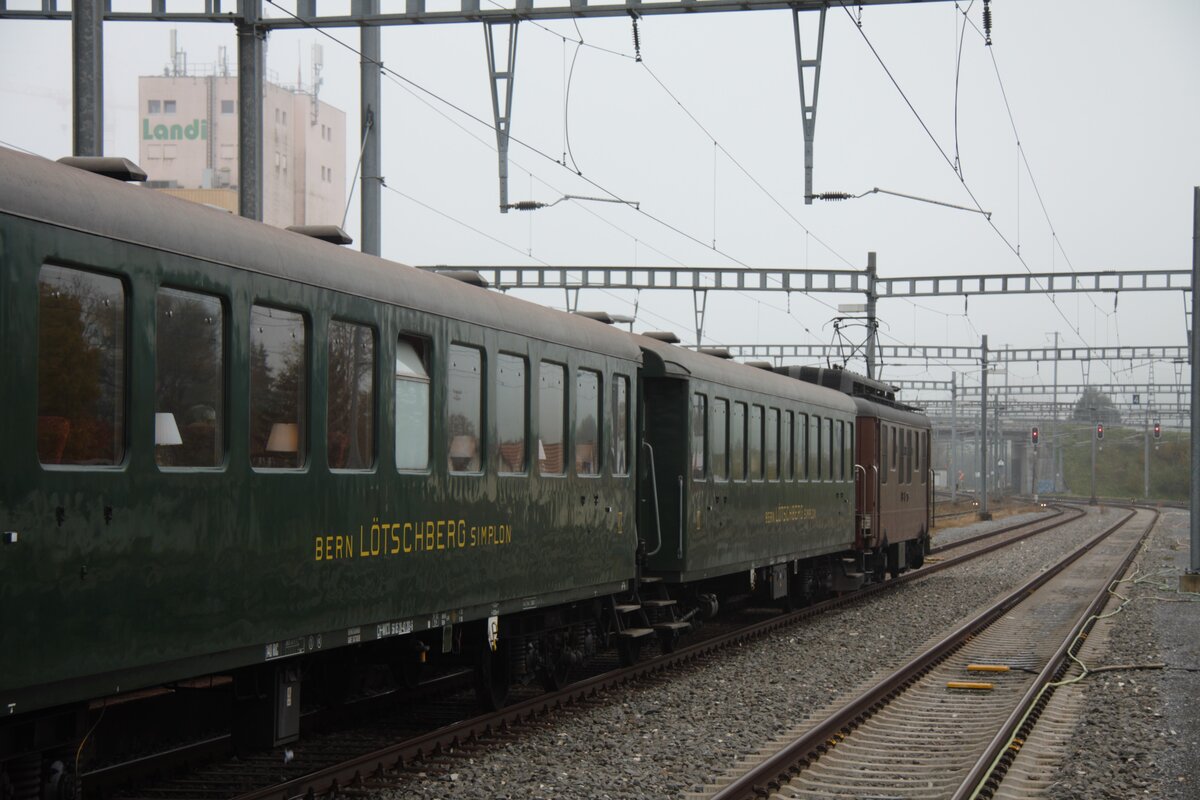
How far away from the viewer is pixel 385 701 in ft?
36.1

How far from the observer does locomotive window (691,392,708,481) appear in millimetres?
14109

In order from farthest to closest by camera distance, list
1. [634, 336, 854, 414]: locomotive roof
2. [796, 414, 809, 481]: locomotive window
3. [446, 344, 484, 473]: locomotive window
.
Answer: [796, 414, 809, 481]: locomotive window, [634, 336, 854, 414]: locomotive roof, [446, 344, 484, 473]: locomotive window

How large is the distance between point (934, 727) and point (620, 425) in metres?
3.63

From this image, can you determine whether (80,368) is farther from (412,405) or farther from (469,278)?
(469,278)

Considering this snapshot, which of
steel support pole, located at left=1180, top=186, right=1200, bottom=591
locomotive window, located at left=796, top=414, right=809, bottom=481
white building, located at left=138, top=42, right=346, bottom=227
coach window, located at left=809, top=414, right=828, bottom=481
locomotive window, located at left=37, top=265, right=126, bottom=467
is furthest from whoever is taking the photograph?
white building, located at left=138, top=42, right=346, bottom=227

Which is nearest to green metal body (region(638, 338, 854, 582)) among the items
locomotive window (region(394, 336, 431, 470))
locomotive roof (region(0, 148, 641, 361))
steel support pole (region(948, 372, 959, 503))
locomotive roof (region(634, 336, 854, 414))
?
locomotive roof (region(634, 336, 854, 414))

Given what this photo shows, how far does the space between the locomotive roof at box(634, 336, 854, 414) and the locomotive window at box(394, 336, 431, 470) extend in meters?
4.91

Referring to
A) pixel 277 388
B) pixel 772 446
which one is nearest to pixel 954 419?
pixel 772 446

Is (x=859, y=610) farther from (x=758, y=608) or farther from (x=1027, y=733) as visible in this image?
(x=1027, y=733)

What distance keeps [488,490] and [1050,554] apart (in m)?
26.8

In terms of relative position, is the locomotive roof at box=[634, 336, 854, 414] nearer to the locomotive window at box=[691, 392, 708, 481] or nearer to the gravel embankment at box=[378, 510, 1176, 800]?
the locomotive window at box=[691, 392, 708, 481]

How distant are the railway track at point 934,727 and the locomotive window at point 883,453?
14.3 ft

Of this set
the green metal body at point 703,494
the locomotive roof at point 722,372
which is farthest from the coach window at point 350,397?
the locomotive roof at point 722,372

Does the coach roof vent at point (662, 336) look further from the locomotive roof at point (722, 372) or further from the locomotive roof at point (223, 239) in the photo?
the locomotive roof at point (223, 239)
